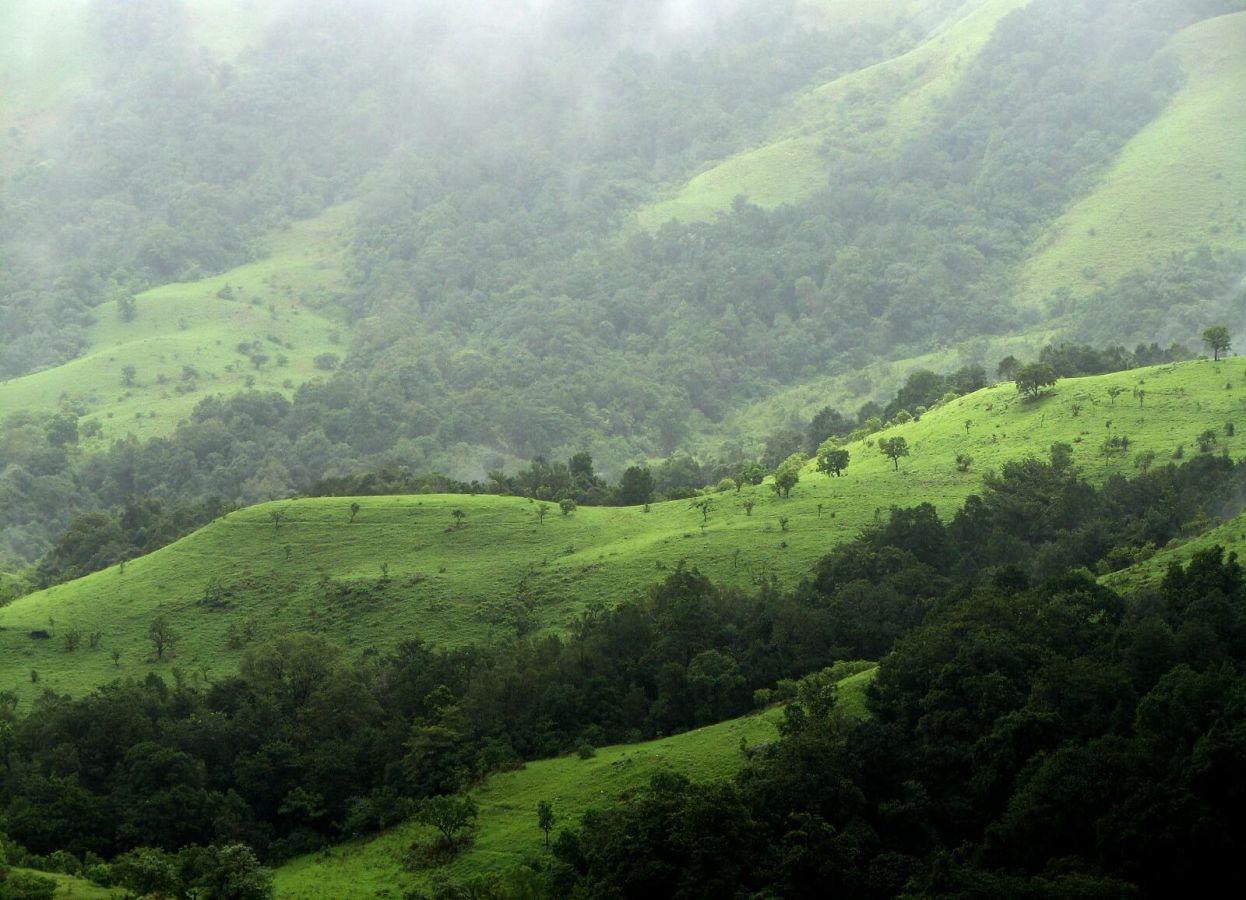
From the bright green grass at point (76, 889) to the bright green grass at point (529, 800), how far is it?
694cm

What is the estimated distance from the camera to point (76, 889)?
49.9 m

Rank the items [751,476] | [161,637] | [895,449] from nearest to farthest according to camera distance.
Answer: [161,637] → [895,449] → [751,476]

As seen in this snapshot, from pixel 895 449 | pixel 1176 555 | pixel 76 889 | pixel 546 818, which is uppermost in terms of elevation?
pixel 895 449

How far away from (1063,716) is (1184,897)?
9739mm

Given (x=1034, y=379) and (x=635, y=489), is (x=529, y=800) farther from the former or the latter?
(x=1034, y=379)

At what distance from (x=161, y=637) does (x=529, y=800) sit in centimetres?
3126

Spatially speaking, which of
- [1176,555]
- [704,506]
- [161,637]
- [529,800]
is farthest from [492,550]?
[1176,555]

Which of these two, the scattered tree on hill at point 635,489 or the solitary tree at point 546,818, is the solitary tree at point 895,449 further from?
the solitary tree at point 546,818

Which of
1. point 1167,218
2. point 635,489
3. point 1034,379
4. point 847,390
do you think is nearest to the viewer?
point 1034,379

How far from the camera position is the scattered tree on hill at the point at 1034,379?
9762cm

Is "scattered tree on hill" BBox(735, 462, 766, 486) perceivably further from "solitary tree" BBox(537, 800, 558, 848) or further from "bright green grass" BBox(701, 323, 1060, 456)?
"bright green grass" BBox(701, 323, 1060, 456)

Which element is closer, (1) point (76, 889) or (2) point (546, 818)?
(1) point (76, 889)

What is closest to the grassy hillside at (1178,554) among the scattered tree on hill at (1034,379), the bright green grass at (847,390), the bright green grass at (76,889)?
the scattered tree on hill at (1034,379)

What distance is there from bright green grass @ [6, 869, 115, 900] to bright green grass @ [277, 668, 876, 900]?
6.94 metres
